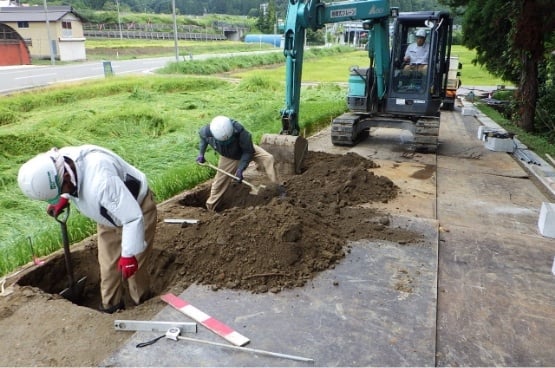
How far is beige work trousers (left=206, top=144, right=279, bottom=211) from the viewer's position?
19.4ft

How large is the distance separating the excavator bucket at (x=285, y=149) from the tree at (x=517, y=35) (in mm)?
6944

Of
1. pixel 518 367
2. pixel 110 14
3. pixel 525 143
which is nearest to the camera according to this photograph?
pixel 518 367

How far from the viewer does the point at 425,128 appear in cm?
868

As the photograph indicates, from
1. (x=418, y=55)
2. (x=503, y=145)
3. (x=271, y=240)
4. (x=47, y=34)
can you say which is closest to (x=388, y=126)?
(x=418, y=55)

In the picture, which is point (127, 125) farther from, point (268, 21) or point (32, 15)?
point (268, 21)

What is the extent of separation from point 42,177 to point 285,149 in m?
4.56

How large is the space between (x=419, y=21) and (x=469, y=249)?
224 inches

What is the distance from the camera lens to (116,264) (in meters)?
3.66

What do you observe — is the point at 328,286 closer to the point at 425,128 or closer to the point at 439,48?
the point at 425,128

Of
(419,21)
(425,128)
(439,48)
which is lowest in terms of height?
(425,128)

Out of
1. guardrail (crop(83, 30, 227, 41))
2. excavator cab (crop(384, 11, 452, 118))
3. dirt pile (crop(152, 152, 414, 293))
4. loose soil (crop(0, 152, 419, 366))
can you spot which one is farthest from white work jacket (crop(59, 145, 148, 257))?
guardrail (crop(83, 30, 227, 41))

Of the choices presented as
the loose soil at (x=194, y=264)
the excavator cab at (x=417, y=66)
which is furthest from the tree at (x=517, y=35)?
the loose soil at (x=194, y=264)

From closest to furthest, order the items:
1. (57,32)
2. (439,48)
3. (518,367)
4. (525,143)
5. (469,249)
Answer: (518,367), (469,249), (439,48), (525,143), (57,32)

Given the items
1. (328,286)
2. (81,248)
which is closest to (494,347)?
(328,286)
